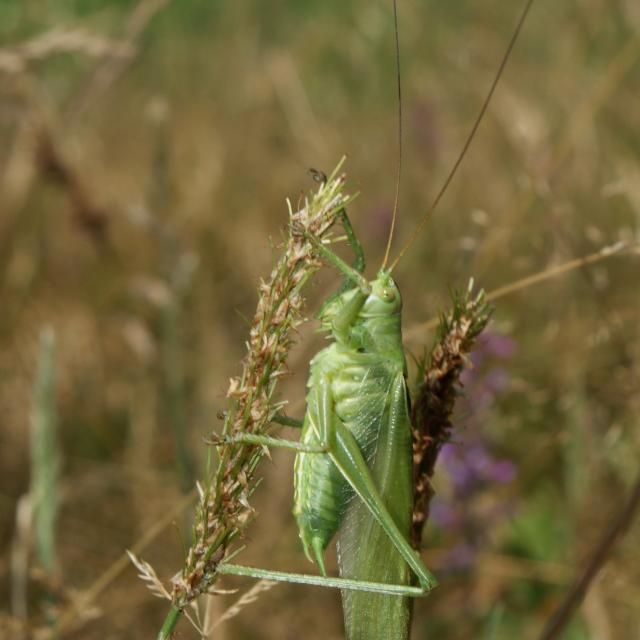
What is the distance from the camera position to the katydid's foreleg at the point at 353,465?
126cm

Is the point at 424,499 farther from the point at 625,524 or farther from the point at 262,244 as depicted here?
the point at 262,244

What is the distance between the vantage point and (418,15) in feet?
14.9

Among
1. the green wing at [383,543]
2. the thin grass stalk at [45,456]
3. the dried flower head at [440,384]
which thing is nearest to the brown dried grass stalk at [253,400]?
the dried flower head at [440,384]

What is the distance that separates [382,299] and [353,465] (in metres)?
0.28

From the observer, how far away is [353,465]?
1308 mm

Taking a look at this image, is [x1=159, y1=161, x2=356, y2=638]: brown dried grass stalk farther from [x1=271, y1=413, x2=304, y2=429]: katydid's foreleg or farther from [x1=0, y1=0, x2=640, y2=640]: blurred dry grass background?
[x1=271, y1=413, x2=304, y2=429]: katydid's foreleg

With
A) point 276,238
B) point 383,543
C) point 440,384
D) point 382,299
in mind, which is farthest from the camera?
point 276,238

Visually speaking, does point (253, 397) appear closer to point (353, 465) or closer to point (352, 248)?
point (353, 465)

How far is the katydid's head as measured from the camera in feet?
4.56

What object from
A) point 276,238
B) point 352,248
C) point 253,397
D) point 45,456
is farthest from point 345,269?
point 276,238

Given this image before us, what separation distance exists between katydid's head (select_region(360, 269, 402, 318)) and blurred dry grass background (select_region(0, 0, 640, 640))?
0.92 ft

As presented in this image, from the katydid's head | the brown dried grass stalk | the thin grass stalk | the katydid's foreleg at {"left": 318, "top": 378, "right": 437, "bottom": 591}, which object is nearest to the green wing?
the katydid's foreleg at {"left": 318, "top": 378, "right": 437, "bottom": 591}

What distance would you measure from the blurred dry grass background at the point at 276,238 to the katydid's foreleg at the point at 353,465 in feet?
0.64

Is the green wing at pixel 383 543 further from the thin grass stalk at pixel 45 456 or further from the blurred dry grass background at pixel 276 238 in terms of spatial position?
the thin grass stalk at pixel 45 456
